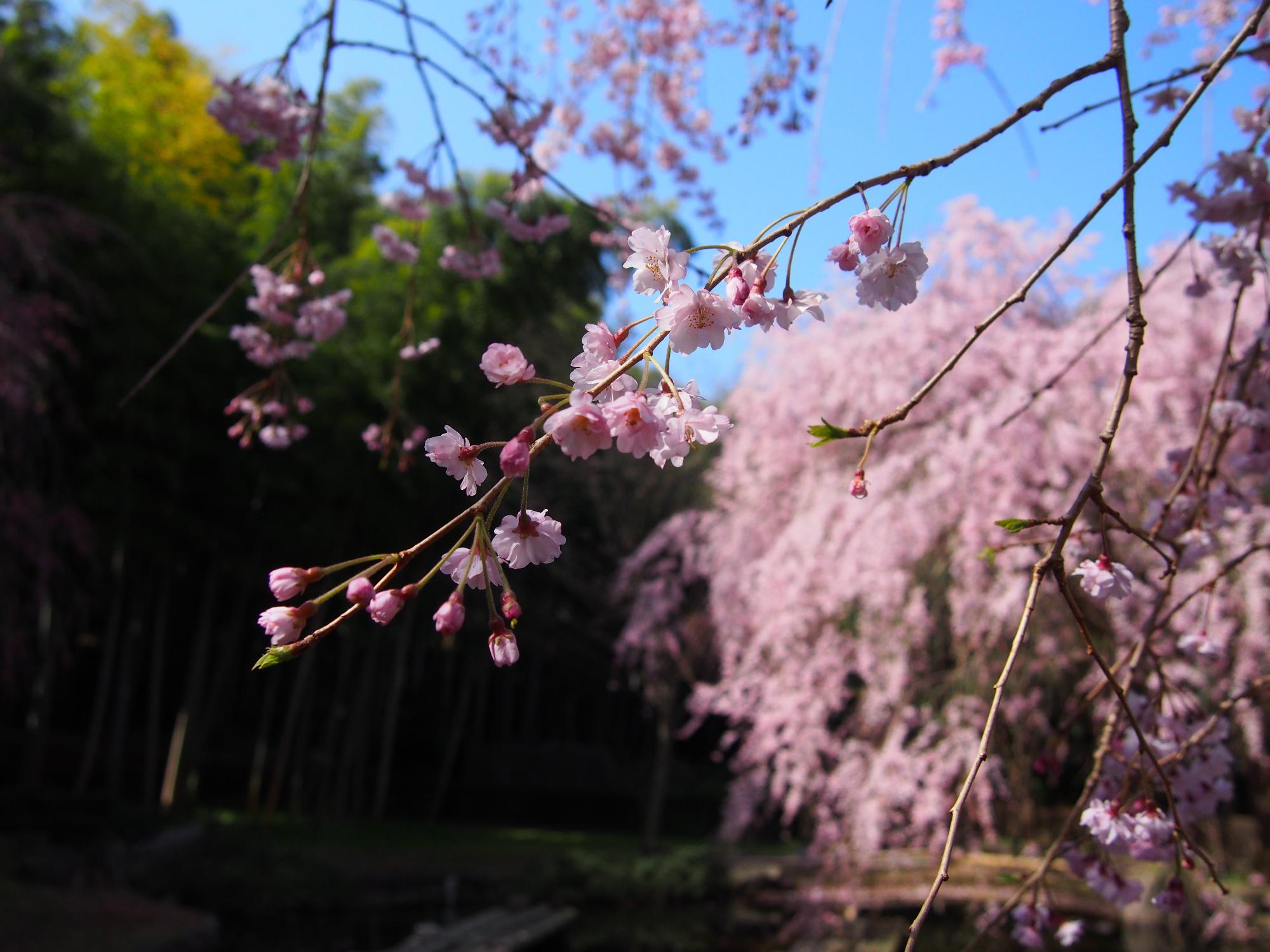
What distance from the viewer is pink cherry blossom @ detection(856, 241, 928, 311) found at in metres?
0.75

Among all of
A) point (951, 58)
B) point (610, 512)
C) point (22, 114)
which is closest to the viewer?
point (951, 58)

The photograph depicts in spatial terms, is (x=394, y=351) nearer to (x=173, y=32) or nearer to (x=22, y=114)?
(x=22, y=114)

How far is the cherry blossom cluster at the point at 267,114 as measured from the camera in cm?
182

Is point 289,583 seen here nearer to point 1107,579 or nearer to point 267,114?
point 1107,579

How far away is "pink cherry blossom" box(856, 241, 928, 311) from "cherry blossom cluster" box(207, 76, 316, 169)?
138 centimetres

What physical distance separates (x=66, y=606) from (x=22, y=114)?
349 cm

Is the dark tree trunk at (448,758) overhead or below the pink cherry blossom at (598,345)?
below

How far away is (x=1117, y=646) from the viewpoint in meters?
4.32

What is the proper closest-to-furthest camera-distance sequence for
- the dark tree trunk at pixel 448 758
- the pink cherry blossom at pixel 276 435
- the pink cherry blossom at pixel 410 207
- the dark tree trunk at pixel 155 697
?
the pink cherry blossom at pixel 276 435
the pink cherry blossom at pixel 410 207
the dark tree trunk at pixel 155 697
the dark tree trunk at pixel 448 758

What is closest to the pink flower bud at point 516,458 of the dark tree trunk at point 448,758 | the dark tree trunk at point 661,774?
the dark tree trunk at point 661,774

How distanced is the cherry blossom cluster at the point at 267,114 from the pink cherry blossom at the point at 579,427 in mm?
1467

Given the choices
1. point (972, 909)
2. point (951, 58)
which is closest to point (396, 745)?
point (972, 909)

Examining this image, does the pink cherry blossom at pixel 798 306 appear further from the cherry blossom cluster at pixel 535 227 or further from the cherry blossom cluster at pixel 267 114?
the cherry blossom cluster at pixel 267 114

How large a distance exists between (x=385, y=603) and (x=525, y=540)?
0.33 ft
